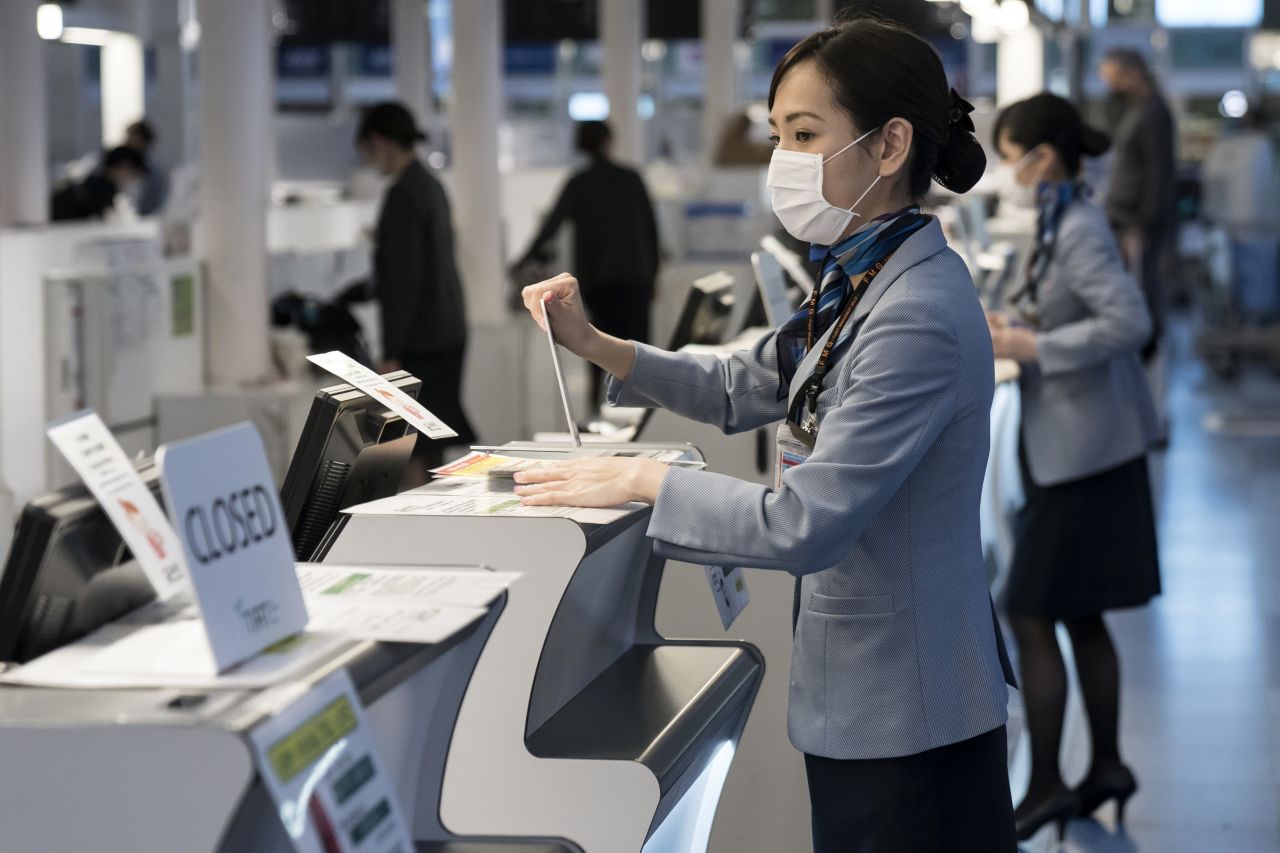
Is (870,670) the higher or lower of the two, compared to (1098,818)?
higher

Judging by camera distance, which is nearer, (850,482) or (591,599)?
(850,482)

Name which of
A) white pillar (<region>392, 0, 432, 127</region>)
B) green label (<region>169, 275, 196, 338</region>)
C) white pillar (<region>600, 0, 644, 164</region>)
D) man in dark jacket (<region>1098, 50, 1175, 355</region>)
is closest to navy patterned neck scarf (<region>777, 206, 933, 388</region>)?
green label (<region>169, 275, 196, 338</region>)

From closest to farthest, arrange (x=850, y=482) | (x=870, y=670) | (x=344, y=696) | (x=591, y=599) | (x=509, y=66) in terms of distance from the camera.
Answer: (x=344, y=696)
(x=850, y=482)
(x=870, y=670)
(x=591, y=599)
(x=509, y=66)

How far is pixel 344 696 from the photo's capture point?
1448mm

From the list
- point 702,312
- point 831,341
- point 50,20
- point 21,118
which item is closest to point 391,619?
point 831,341

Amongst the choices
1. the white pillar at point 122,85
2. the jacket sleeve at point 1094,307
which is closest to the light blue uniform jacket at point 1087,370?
the jacket sleeve at point 1094,307

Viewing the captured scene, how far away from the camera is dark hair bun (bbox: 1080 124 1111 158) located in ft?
14.5

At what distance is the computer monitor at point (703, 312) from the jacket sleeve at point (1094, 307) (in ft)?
2.56

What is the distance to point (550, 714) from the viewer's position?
2299 mm

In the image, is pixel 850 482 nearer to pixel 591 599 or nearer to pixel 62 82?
pixel 591 599

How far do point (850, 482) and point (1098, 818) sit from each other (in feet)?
9.32

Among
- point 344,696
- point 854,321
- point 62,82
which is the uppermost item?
point 62,82

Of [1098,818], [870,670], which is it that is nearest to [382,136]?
[1098,818]

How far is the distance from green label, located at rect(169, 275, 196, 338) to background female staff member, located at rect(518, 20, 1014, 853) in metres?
5.51
